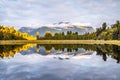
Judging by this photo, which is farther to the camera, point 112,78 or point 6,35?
point 6,35

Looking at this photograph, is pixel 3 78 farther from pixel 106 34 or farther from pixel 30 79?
pixel 106 34

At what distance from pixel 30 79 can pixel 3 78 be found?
204 cm

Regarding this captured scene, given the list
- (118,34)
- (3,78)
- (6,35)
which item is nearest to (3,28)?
(6,35)

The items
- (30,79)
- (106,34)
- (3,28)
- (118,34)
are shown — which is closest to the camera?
(30,79)

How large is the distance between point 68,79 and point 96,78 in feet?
6.63

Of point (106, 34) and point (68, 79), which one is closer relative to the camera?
point (68, 79)

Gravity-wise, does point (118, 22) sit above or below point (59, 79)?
above

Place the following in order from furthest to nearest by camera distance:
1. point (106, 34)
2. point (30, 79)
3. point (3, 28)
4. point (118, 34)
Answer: point (106, 34) → point (3, 28) → point (118, 34) → point (30, 79)

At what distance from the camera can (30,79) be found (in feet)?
59.5

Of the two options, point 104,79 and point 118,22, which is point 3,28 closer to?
point 118,22

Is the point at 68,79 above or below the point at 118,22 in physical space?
below

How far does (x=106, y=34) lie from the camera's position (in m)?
188

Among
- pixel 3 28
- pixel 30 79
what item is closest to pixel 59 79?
pixel 30 79

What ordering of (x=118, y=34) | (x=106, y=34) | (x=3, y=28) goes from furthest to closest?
1. (x=106, y=34)
2. (x=3, y=28)
3. (x=118, y=34)
